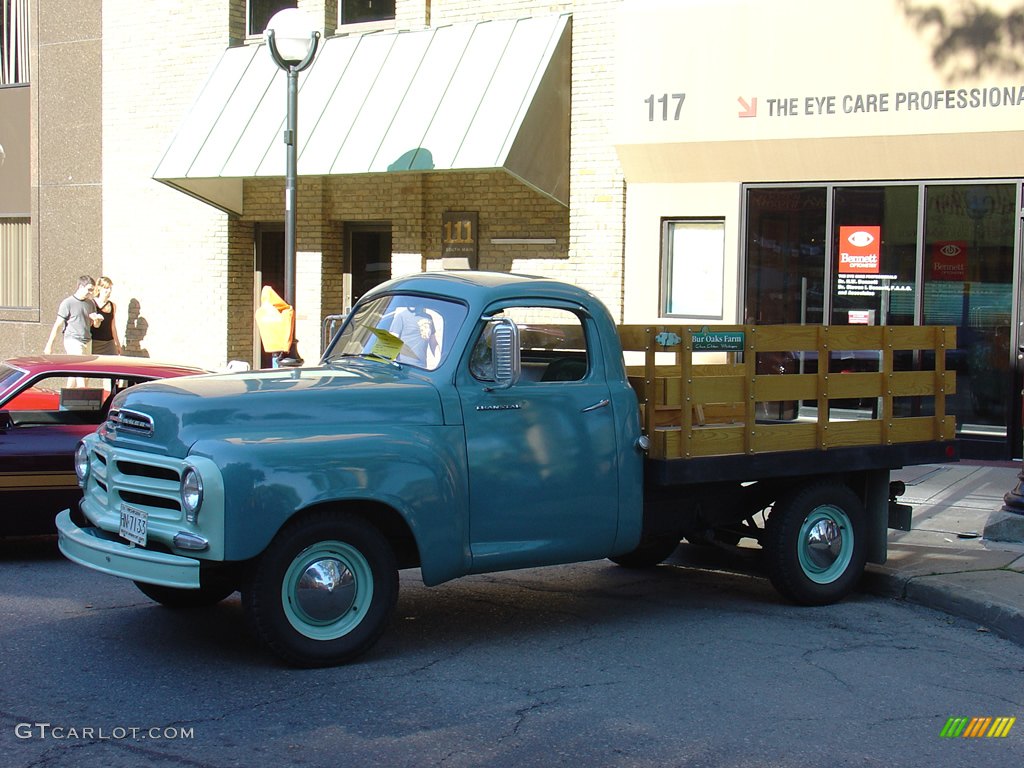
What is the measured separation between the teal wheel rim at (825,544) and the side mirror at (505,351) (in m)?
2.32

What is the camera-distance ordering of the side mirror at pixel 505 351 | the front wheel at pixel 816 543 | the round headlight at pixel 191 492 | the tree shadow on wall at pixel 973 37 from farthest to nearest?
1. the tree shadow on wall at pixel 973 37
2. the front wheel at pixel 816 543
3. the side mirror at pixel 505 351
4. the round headlight at pixel 191 492

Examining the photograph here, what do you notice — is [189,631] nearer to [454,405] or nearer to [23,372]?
[454,405]

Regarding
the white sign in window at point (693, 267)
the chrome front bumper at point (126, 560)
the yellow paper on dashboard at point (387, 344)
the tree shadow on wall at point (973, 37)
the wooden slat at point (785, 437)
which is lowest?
the chrome front bumper at point (126, 560)

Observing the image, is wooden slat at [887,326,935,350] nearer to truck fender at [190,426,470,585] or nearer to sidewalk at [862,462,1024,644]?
sidewalk at [862,462,1024,644]

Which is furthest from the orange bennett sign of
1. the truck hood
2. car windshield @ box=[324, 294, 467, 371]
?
the truck hood

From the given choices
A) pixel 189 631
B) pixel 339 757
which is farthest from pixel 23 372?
pixel 339 757

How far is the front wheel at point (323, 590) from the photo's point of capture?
19.0ft

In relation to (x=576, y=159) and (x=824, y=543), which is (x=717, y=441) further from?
(x=576, y=159)

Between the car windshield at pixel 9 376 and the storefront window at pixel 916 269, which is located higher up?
the storefront window at pixel 916 269

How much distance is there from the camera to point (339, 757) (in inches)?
191

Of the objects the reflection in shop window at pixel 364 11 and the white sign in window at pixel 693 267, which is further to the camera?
the reflection in shop window at pixel 364 11

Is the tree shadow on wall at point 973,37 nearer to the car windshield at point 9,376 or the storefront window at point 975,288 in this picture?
the storefront window at point 975,288

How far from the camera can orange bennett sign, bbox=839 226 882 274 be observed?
1309cm

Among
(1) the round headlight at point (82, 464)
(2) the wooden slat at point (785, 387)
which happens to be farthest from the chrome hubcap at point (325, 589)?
(2) the wooden slat at point (785, 387)
